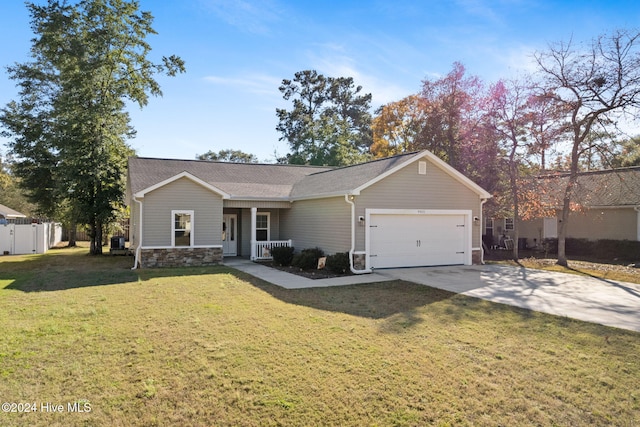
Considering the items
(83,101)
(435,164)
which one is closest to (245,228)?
(435,164)

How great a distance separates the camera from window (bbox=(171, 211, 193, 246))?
1489 centimetres

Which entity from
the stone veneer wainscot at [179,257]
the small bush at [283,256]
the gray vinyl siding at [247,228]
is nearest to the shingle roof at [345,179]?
the gray vinyl siding at [247,228]

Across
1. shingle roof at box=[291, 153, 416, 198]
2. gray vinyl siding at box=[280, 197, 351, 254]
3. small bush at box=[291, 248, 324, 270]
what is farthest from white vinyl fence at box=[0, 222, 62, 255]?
small bush at box=[291, 248, 324, 270]

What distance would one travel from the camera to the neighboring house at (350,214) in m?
13.5

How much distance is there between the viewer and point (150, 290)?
10.0 m

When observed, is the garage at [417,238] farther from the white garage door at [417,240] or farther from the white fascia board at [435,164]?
the white fascia board at [435,164]

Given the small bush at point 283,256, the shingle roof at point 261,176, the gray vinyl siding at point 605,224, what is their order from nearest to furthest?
the shingle roof at point 261,176 → the small bush at point 283,256 → the gray vinyl siding at point 605,224

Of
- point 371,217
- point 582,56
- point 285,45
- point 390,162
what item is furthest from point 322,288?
point 582,56

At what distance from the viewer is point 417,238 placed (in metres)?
14.4

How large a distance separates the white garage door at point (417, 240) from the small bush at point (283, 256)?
361 cm

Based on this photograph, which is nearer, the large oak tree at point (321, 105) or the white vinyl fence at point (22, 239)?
the white vinyl fence at point (22, 239)

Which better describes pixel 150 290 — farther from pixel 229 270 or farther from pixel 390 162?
pixel 390 162

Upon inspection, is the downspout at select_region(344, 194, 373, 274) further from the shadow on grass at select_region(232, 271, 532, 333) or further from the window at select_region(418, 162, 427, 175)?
the window at select_region(418, 162, 427, 175)

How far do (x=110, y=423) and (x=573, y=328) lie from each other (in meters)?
7.05
